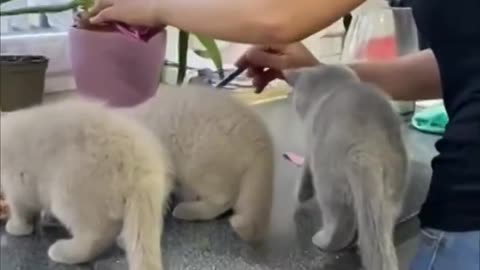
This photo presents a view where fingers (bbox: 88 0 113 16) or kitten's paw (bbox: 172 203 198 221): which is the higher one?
fingers (bbox: 88 0 113 16)

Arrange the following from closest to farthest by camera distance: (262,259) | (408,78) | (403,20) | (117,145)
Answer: (117,145)
(262,259)
(408,78)
(403,20)

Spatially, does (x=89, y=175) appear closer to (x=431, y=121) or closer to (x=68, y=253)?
(x=68, y=253)

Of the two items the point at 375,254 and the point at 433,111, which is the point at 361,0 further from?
the point at 433,111

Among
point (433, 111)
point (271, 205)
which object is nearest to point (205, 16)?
point (271, 205)

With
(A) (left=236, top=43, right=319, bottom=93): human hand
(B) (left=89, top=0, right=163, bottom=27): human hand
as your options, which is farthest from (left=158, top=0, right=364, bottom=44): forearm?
(A) (left=236, top=43, right=319, bottom=93): human hand

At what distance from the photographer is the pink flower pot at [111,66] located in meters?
1.06

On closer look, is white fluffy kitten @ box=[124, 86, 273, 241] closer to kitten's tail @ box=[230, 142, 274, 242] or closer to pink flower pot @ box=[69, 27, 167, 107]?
kitten's tail @ box=[230, 142, 274, 242]

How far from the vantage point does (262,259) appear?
0.87 m

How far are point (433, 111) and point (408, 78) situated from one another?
385 mm

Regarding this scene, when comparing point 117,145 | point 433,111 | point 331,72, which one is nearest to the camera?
point 117,145

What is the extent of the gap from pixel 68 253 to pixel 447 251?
0.37 meters

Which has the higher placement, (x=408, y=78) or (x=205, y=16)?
(x=205, y=16)

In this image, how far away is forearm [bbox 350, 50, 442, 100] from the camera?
1.11 m

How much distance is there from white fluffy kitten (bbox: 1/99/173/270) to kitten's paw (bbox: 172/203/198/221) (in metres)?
0.13
